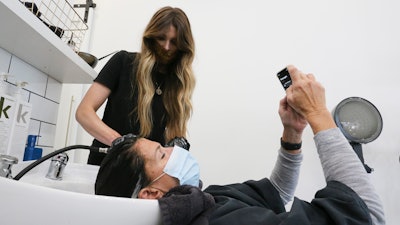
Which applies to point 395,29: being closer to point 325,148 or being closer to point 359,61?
point 359,61

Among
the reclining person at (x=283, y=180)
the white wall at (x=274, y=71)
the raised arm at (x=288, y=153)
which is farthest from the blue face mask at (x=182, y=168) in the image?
the white wall at (x=274, y=71)

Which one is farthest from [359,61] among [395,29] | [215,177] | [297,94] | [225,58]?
[297,94]

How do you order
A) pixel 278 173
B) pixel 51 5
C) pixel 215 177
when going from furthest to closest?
pixel 215 177 < pixel 51 5 < pixel 278 173

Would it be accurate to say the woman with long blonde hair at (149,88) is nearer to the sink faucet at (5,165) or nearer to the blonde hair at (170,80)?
the blonde hair at (170,80)

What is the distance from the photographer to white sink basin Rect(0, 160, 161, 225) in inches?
13.8

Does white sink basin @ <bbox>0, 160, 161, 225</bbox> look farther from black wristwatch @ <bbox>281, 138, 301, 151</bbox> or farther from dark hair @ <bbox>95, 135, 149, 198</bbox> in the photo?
black wristwatch @ <bbox>281, 138, 301, 151</bbox>

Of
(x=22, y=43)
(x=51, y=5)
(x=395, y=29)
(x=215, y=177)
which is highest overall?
(x=395, y=29)

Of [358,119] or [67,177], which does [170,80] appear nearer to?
[67,177]

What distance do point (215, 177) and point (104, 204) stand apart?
4.12 ft

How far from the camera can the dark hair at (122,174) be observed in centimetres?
64

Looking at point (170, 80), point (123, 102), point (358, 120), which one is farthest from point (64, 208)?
point (358, 120)

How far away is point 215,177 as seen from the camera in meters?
1.60

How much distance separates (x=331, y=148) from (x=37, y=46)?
0.99 metres

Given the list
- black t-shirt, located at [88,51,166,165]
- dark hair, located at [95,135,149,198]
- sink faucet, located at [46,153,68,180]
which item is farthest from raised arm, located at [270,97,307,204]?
sink faucet, located at [46,153,68,180]
